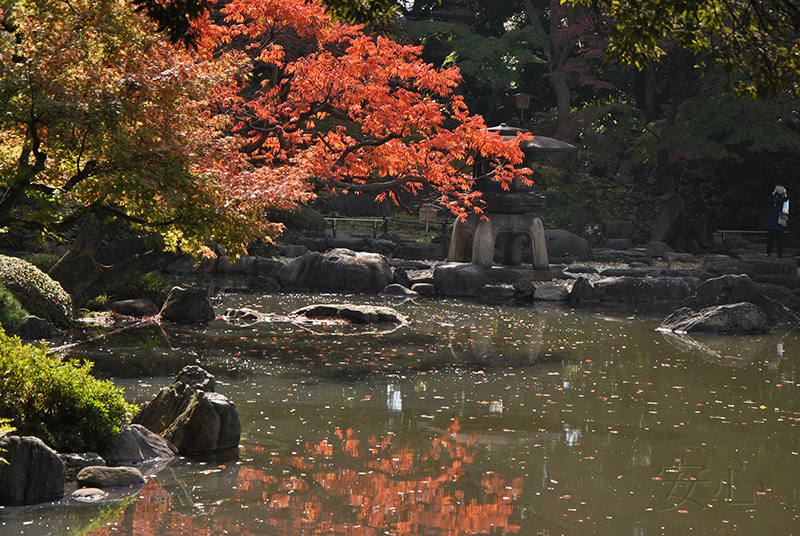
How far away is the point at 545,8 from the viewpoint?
3506 cm

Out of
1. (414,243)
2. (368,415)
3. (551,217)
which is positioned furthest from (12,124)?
(551,217)

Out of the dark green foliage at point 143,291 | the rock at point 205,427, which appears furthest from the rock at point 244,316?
the rock at point 205,427

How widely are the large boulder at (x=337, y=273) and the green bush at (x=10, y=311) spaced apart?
8622mm

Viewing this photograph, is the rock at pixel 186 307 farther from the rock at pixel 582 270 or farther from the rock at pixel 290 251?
the rock at pixel 582 270

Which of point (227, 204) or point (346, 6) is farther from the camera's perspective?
point (227, 204)

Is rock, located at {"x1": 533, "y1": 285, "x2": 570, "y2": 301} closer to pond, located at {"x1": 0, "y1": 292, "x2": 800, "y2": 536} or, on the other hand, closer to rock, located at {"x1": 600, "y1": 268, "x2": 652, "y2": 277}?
rock, located at {"x1": 600, "y1": 268, "x2": 652, "y2": 277}

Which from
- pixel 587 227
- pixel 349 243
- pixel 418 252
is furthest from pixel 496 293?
pixel 587 227

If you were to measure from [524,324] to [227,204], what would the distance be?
8394 millimetres

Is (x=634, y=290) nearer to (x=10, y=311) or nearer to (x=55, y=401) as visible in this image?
(x=10, y=311)

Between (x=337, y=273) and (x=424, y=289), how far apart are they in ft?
7.23

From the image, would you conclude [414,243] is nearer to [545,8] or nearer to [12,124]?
[545,8]

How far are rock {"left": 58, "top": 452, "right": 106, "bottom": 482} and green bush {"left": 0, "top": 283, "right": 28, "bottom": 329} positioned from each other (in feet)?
18.6

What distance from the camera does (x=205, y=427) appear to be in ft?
22.9

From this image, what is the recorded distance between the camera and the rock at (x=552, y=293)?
1903 centimetres
